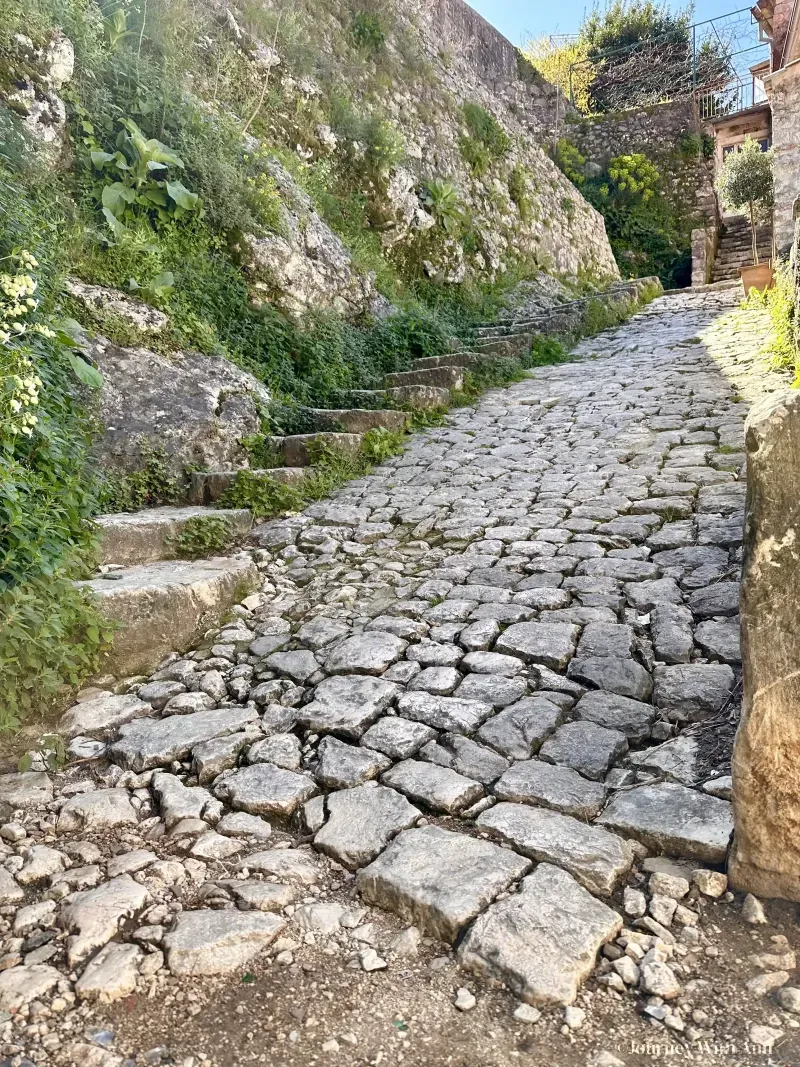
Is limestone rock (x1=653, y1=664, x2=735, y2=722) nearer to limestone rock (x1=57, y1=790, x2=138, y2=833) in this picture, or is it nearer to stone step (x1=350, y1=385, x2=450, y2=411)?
limestone rock (x1=57, y1=790, x2=138, y2=833)

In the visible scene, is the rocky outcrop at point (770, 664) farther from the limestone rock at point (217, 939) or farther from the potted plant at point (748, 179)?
the potted plant at point (748, 179)

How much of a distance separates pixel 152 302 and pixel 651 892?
5629mm

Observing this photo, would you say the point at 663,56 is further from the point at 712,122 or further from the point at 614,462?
the point at 614,462

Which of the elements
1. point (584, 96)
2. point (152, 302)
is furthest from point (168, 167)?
point (584, 96)

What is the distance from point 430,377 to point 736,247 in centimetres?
1531

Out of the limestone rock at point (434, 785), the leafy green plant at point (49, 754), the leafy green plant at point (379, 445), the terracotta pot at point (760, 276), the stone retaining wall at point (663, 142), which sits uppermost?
the stone retaining wall at point (663, 142)

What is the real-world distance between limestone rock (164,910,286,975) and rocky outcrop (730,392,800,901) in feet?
4.11

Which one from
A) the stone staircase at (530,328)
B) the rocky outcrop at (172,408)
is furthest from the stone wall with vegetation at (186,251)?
the stone staircase at (530,328)

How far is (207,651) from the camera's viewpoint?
359 centimetres

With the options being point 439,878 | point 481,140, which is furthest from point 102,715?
point 481,140

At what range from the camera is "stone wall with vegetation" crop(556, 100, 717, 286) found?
2012 cm

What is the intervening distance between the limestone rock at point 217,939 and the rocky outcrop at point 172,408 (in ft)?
12.2

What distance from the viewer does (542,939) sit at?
1.75m

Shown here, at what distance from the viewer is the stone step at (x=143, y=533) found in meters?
4.21
